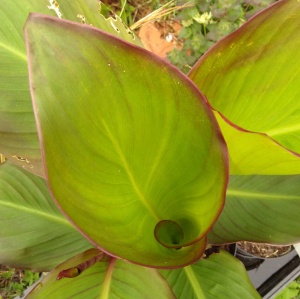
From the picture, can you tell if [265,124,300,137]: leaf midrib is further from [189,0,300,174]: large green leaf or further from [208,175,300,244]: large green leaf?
[208,175,300,244]: large green leaf

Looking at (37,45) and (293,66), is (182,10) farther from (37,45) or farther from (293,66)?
(37,45)

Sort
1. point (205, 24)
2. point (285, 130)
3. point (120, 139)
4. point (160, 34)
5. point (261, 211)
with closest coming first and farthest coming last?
point (120, 139) < point (285, 130) < point (261, 211) < point (205, 24) < point (160, 34)

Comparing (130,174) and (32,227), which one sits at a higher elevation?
(130,174)

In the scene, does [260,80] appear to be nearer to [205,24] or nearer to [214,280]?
[214,280]

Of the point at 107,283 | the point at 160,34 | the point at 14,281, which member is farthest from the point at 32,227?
the point at 160,34

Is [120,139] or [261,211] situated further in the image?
[261,211]

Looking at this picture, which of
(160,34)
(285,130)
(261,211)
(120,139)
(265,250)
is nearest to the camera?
(120,139)

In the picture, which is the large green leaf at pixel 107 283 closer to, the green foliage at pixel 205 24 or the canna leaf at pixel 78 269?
the canna leaf at pixel 78 269

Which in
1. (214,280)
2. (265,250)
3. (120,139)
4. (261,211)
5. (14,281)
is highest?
(120,139)

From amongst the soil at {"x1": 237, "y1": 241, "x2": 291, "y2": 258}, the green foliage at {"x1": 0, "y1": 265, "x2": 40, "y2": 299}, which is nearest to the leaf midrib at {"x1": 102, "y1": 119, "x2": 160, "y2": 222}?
the soil at {"x1": 237, "y1": 241, "x2": 291, "y2": 258}
